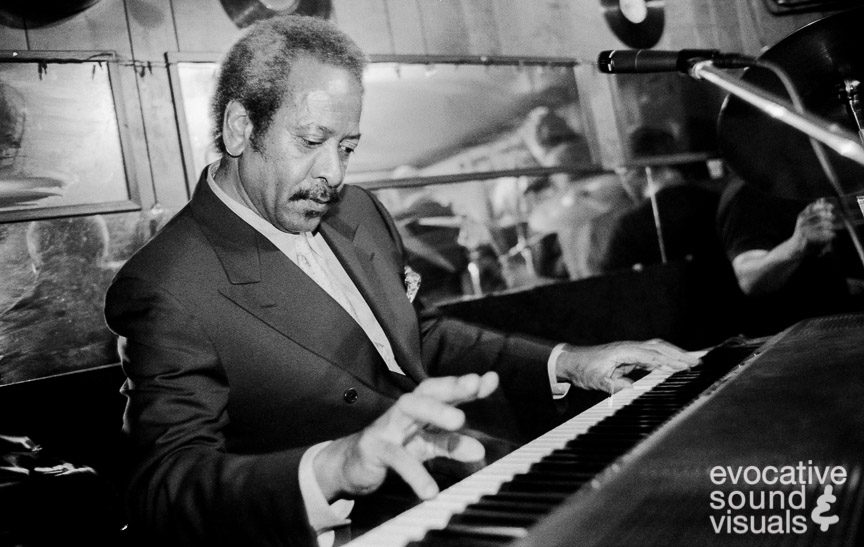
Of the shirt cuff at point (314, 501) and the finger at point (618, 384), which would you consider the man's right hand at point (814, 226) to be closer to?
the finger at point (618, 384)

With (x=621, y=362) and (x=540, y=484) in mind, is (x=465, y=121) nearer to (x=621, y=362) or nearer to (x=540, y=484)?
(x=621, y=362)

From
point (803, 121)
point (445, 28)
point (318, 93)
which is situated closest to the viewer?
point (803, 121)

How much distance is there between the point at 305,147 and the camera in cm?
169

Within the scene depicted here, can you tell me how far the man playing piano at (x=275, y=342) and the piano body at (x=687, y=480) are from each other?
→ 14cm

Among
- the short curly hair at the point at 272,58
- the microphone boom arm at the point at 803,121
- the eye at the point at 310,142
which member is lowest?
the microphone boom arm at the point at 803,121

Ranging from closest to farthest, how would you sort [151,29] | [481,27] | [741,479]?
1. [741,479]
2. [151,29]
3. [481,27]

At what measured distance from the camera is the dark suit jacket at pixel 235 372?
115cm

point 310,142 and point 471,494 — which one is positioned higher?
point 310,142

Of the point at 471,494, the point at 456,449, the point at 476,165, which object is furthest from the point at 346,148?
the point at 476,165

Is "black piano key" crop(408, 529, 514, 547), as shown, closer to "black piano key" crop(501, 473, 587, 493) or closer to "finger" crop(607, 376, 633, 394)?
"black piano key" crop(501, 473, 587, 493)

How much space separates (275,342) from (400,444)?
72 cm

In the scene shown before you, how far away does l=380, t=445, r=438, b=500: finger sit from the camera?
2.96ft

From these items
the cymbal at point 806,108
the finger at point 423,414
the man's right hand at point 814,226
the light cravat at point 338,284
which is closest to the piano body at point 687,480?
the finger at point 423,414

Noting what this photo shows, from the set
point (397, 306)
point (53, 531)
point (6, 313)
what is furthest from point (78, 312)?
point (397, 306)
